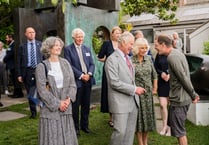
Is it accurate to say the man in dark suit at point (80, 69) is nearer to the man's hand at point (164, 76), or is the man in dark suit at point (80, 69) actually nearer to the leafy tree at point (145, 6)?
the man's hand at point (164, 76)

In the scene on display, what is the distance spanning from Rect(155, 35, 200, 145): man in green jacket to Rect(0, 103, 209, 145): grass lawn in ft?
3.75

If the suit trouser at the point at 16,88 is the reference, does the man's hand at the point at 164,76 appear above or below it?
above

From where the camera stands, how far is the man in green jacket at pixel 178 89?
15.5 feet

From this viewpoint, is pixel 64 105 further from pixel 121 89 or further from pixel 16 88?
pixel 16 88

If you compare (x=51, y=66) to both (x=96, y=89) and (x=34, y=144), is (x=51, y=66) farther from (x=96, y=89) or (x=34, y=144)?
(x=96, y=89)

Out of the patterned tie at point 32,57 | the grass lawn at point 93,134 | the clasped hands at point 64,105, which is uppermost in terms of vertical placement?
the patterned tie at point 32,57

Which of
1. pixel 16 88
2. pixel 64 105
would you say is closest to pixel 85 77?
pixel 64 105

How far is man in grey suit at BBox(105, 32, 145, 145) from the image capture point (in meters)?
4.61

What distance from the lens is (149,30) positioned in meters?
29.7

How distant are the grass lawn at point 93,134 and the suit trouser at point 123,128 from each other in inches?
47.2

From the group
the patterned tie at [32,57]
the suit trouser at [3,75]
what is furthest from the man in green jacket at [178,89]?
the suit trouser at [3,75]

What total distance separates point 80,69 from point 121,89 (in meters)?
1.72

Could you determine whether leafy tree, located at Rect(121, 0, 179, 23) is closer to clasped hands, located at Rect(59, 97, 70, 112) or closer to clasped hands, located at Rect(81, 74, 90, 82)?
clasped hands, located at Rect(81, 74, 90, 82)

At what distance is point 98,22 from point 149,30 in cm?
2069
